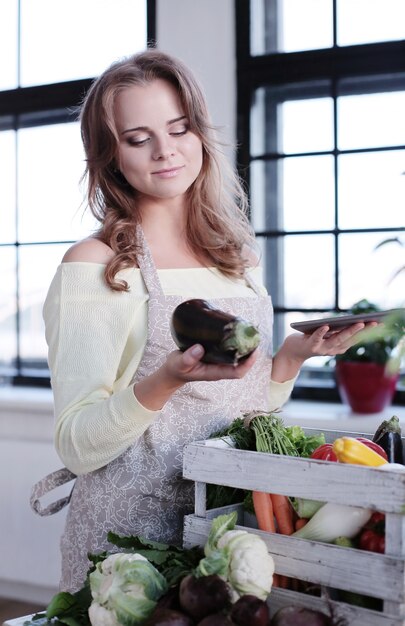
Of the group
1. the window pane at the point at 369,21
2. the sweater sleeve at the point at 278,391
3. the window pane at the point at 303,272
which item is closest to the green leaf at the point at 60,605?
the sweater sleeve at the point at 278,391

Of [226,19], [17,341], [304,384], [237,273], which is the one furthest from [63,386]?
[17,341]

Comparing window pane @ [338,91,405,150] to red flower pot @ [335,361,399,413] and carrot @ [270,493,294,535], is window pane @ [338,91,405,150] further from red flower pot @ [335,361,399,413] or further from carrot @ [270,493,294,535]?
carrot @ [270,493,294,535]

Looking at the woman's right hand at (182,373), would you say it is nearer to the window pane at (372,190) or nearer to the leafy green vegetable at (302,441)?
the leafy green vegetable at (302,441)

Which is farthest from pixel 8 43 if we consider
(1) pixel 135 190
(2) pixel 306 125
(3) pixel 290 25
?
(1) pixel 135 190

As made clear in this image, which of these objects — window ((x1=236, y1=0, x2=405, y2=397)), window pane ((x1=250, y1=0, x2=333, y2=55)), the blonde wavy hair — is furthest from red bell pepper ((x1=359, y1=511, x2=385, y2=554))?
window pane ((x1=250, y1=0, x2=333, y2=55))

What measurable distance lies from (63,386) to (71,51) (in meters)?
2.45

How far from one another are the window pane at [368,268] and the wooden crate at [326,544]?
1823 millimetres

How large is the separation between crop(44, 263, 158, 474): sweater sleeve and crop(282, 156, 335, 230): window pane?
164 centimetres

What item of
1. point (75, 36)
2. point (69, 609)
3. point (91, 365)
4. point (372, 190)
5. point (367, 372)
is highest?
point (75, 36)

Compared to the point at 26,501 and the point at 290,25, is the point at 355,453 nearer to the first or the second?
the point at 290,25

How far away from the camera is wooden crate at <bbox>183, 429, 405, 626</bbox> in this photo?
0.95 metres

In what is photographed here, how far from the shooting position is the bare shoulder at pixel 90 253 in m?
1.46

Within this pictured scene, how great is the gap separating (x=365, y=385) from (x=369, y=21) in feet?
4.14

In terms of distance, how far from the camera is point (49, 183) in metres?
3.60
